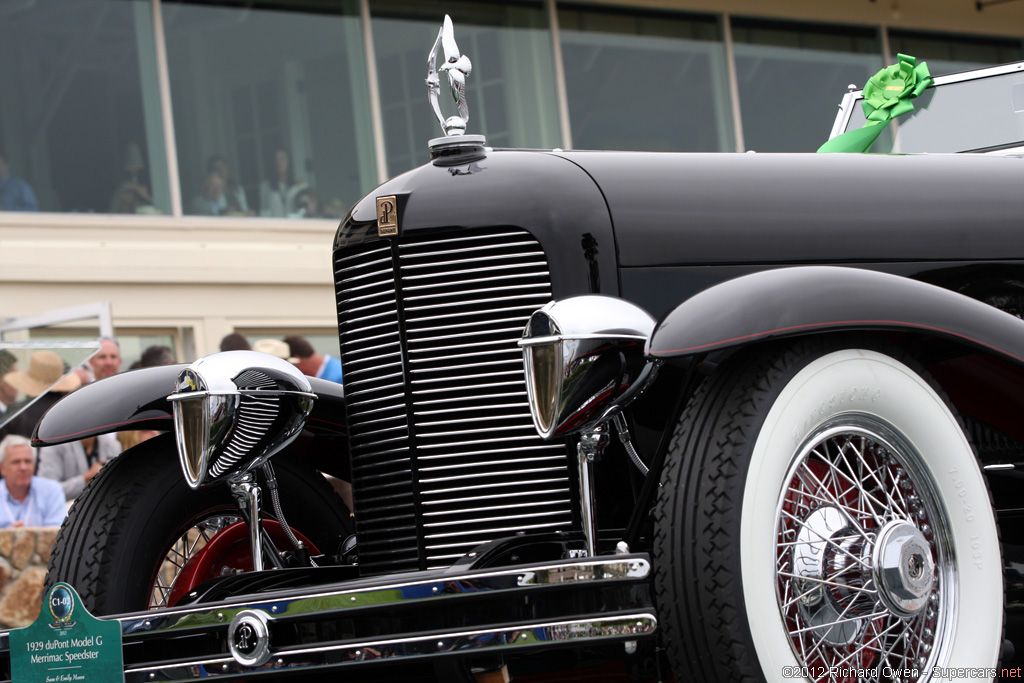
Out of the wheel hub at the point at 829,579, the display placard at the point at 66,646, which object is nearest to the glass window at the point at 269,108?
the display placard at the point at 66,646

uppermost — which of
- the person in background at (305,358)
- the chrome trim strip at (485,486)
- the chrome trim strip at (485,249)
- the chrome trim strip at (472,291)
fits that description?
the person in background at (305,358)

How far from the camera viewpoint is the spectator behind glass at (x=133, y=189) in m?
10.6

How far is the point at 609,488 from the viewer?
320 cm

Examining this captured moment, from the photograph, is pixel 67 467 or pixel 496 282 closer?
pixel 496 282

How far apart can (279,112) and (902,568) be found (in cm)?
943

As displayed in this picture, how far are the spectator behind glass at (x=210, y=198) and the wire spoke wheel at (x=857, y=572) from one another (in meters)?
8.88

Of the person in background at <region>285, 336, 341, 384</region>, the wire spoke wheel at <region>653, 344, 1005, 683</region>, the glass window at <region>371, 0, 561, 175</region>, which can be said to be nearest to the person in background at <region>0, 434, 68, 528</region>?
the person in background at <region>285, 336, 341, 384</region>

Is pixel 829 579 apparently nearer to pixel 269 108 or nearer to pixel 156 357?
pixel 156 357

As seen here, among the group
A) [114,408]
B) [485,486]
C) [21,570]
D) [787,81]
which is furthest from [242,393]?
[787,81]

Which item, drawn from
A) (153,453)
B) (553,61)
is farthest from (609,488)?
(553,61)

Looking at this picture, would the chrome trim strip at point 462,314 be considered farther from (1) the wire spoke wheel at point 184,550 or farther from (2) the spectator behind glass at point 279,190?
(2) the spectator behind glass at point 279,190

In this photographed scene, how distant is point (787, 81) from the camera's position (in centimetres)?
1359

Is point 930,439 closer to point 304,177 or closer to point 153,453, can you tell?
point 153,453

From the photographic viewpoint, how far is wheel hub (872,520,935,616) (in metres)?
2.65
